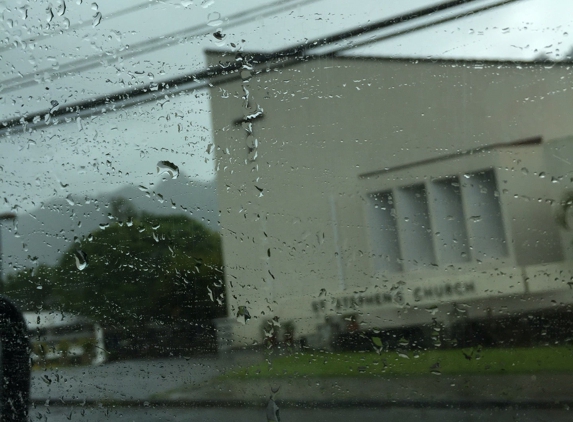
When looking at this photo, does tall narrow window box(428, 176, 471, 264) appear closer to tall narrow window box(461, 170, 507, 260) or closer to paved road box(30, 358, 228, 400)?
tall narrow window box(461, 170, 507, 260)

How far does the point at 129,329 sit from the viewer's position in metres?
1.83

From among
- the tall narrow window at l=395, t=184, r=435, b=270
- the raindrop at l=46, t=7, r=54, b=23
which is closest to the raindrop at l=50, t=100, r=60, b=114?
the raindrop at l=46, t=7, r=54, b=23

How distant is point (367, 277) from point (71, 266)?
1.06 m

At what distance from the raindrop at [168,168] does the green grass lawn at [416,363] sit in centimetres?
67

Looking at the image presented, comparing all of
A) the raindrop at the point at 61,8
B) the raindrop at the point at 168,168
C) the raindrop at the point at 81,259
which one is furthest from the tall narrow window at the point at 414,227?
the raindrop at the point at 61,8

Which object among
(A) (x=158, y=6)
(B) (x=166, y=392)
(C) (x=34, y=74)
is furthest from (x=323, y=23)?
(B) (x=166, y=392)

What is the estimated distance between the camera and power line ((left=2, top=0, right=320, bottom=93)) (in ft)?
5.75

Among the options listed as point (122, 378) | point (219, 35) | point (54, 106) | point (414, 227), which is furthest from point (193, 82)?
point (122, 378)

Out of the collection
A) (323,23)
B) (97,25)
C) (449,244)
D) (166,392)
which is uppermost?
(97,25)

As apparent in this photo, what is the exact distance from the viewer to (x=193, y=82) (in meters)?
1.85

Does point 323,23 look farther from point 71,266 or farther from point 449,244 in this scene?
point 71,266

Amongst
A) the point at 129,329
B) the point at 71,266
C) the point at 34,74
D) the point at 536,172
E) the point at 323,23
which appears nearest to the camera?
the point at 536,172

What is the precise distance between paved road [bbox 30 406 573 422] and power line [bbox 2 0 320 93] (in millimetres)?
1192

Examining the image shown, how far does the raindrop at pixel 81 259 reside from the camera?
1.93 m
